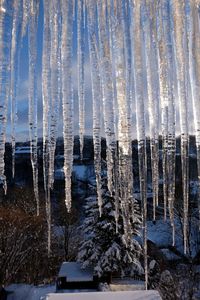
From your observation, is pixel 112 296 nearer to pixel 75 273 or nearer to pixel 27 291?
pixel 75 273

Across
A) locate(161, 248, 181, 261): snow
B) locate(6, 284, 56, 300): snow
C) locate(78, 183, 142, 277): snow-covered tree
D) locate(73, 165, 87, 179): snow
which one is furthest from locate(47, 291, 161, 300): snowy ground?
locate(73, 165, 87, 179): snow

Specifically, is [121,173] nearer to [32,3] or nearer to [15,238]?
[32,3]

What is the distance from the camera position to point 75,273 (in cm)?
1383

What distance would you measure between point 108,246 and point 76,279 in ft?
5.41

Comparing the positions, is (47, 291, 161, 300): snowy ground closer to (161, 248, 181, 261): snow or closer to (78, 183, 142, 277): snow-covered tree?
(78, 183, 142, 277): snow-covered tree

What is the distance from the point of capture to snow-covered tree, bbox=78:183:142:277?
42.1 feet

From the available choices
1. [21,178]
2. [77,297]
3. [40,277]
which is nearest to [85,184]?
[21,178]

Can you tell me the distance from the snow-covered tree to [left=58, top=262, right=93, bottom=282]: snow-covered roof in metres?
0.35

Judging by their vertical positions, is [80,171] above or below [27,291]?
above

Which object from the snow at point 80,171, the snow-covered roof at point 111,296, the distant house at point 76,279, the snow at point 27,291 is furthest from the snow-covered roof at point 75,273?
the snow at point 80,171

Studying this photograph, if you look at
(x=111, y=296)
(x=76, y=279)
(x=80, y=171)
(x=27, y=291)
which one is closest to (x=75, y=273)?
(x=76, y=279)

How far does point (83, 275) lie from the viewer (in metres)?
13.7

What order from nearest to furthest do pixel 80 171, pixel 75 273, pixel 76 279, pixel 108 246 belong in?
pixel 108 246 < pixel 76 279 < pixel 75 273 < pixel 80 171

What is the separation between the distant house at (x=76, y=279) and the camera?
13320mm
